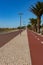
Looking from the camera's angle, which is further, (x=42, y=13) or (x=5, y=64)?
(x=42, y=13)

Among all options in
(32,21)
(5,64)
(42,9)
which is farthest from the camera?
(32,21)

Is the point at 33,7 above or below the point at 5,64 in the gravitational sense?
above

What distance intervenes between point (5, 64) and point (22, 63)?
0.72 meters

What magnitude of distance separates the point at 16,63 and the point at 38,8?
4513 cm

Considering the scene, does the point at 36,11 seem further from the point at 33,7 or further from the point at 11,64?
the point at 11,64


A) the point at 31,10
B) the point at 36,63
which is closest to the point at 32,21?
the point at 31,10

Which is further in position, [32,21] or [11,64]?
[32,21]

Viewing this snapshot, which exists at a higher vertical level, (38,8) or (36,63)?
(38,8)

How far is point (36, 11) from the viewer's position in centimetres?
5225

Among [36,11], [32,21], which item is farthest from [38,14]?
[32,21]

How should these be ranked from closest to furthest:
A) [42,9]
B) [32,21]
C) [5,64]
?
[5,64] → [42,9] → [32,21]

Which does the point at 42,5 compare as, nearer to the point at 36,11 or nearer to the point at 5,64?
the point at 36,11

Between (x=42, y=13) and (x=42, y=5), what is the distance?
2.38 metres

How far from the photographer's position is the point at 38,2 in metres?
51.2
